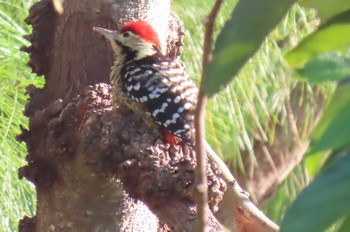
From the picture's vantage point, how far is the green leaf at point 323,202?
0.30m

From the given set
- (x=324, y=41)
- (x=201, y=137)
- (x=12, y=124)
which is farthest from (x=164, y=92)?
(x=324, y=41)

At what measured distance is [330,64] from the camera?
34cm

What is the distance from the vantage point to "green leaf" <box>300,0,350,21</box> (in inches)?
14.1

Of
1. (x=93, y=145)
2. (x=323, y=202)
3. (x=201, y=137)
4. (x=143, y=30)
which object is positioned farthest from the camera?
(x=143, y=30)

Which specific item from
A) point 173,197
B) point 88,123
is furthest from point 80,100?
point 173,197

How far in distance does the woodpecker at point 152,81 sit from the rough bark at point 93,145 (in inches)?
2.6

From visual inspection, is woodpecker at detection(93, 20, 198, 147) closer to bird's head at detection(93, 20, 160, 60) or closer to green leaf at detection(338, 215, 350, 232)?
bird's head at detection(93, 20, 160, 60)

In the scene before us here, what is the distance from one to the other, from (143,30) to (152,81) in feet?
0.60

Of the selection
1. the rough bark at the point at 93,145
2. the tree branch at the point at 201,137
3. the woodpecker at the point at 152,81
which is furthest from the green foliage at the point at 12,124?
the tree branch at the point at 201,137

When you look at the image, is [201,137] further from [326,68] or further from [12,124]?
[12,124]

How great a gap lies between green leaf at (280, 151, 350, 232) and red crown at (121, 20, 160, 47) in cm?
114

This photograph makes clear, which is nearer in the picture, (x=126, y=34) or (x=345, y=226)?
(x=345, y=226)

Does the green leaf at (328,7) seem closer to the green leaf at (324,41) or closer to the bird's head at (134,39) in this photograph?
the green leaf at (324,41)

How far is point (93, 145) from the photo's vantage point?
1193mm
